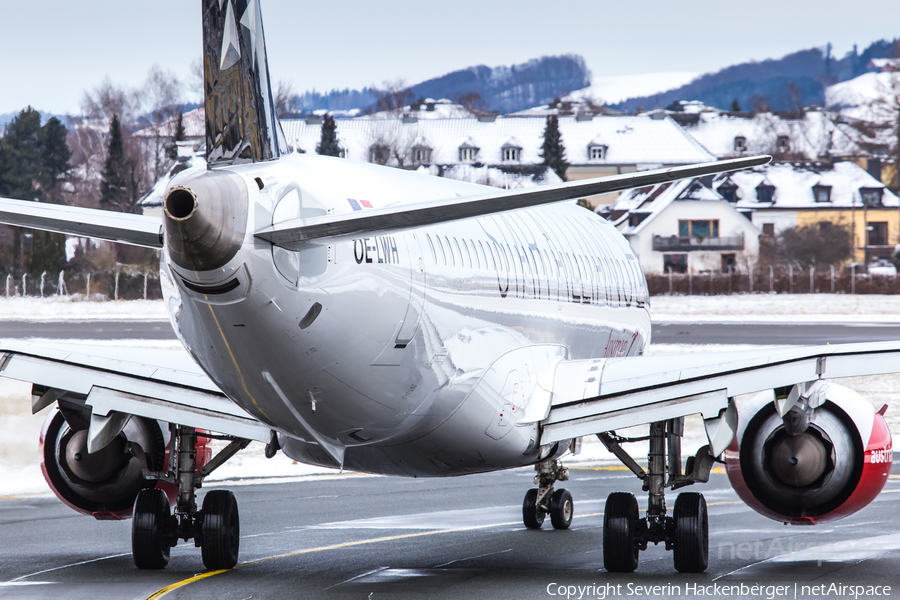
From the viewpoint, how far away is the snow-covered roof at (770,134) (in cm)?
14575

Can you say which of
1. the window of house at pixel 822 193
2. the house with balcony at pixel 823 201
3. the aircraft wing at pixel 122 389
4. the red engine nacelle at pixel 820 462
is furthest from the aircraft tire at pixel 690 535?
the window of house at pixel 822 193

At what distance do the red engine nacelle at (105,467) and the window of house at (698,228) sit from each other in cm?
9173

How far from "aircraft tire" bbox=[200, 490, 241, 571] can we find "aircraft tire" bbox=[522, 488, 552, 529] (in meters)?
5.06

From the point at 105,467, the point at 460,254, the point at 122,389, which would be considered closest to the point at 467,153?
the point at 105,467

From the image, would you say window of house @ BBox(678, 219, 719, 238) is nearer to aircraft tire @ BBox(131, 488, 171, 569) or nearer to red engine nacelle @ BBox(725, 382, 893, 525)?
red engine nacelle @ BBox(725, 382, 893, 525)

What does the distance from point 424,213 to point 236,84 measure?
1676 millimetres

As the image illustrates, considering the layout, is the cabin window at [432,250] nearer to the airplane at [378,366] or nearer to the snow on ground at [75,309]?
the airplane at [378,366]

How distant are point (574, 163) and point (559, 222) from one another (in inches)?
4520

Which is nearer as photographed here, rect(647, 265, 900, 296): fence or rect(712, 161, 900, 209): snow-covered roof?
rect(647, 265, 900, 296): fence

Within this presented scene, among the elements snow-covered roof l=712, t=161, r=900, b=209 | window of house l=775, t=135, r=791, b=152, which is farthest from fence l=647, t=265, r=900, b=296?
window of house l=775, t=135, r=791, b=152

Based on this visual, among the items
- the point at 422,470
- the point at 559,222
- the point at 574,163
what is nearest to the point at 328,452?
the point at 422,470

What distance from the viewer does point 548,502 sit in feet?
56.3

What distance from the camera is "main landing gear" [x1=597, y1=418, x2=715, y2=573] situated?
12820mm

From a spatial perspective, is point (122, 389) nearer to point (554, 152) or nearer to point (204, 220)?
point (204, 220)
